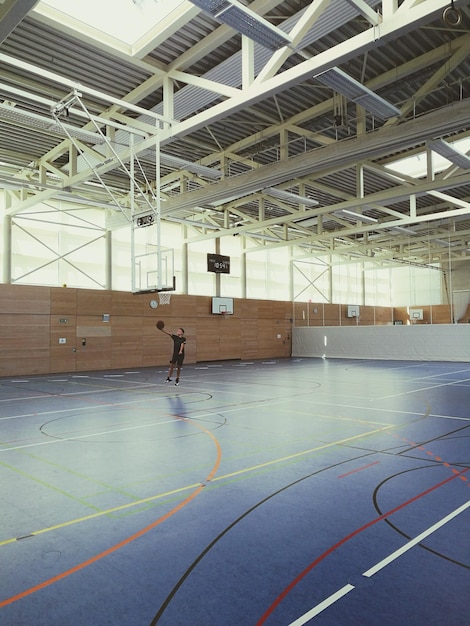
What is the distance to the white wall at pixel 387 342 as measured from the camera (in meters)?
23.8

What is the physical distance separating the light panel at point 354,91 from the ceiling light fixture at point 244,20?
1365 mm

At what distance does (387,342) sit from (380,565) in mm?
24183

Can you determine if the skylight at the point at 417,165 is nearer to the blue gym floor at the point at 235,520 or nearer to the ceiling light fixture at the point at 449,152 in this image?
the ceiling light fixture at the point at 449,152

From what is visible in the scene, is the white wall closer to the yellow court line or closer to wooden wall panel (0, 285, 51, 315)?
wooden wall panel (0, 285, 51, 315)

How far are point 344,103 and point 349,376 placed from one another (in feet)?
30.8

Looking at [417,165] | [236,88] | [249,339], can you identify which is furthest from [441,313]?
[236,88]

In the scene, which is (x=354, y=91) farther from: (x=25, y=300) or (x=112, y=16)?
(x=25, y=300)

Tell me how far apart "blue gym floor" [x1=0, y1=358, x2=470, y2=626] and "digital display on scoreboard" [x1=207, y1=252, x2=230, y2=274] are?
15773 millimetres

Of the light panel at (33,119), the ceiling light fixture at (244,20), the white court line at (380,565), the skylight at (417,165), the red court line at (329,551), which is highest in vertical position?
the skylight at (417,165)

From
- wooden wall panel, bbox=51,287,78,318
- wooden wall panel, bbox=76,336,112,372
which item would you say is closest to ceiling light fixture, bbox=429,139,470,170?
wooden wall panel, bbox=51,287,78,318

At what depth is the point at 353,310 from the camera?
33.0 m

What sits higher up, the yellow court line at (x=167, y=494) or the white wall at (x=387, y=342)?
the white wall at (x=387, y=342)

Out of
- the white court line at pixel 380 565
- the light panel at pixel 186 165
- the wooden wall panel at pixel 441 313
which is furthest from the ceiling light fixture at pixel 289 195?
the wooden wall panel at pixel 441 313

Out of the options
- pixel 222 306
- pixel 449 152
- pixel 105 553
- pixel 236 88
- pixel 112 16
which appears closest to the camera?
pixel 105 553
